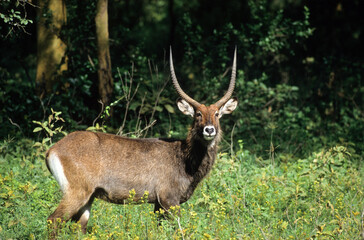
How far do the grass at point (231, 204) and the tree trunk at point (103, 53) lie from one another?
1.43m

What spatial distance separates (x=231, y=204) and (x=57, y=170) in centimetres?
186

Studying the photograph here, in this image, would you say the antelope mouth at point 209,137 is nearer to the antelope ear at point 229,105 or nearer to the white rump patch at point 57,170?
the antelope ear at point 229,105

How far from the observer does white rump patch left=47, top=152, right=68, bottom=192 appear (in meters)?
4.82

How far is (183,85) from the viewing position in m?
8.95

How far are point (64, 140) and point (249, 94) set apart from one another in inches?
174

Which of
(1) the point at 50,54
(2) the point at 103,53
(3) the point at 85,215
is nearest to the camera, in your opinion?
(3) the point at 85,215

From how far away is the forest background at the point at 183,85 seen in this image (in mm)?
7598

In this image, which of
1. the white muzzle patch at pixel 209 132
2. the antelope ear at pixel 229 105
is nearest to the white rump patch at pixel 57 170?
the white muzzle patch at pixel 209 132

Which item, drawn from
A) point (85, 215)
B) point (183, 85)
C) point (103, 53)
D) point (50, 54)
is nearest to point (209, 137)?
point (85, 215)

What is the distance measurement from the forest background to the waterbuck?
121 centimetres

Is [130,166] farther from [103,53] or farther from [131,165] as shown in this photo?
[103,53]

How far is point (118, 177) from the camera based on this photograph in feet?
16.9

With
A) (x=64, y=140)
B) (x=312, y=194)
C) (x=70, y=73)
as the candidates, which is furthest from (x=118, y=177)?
(x=70, y=73)

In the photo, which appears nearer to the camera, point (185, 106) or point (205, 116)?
point (205, 116)
